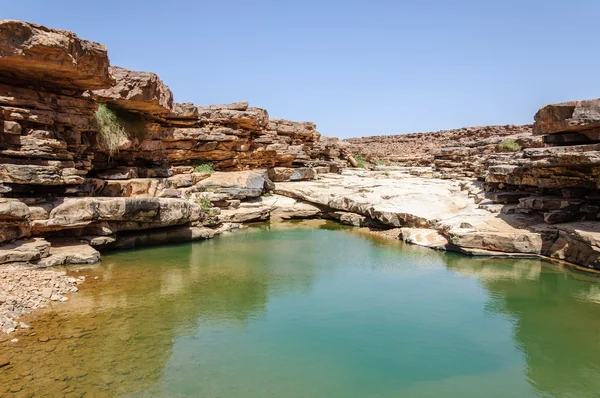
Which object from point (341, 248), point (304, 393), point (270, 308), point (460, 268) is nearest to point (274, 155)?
point (341, 248)

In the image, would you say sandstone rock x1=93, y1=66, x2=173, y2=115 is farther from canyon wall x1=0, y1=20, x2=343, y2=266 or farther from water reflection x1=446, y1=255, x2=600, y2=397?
water reflection x1=446, y1=255, x2=600, y2=397

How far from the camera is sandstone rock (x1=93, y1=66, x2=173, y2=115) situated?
38.2ft

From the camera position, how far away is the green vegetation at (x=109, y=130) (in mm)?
11953

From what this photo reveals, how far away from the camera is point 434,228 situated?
11453 mm

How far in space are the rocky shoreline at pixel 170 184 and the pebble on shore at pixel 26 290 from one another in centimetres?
3

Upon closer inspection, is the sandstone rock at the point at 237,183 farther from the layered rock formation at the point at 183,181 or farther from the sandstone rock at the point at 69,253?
the sandstone rock at the point at 69,253

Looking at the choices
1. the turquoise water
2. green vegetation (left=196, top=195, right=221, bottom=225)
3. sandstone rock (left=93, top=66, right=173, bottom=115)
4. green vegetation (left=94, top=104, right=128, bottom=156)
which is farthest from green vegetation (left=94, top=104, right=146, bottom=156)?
the turquoise water

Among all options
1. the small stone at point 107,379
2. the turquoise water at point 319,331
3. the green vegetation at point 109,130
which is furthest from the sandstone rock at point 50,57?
the small stone at point 107,379

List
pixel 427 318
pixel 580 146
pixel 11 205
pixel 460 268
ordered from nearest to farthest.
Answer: pixel 427 318 → pixel 11 205 → pixel 580 146 → pixel 460 268

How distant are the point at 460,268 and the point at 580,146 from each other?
3.55 m

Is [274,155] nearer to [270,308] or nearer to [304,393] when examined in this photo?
[270,308]

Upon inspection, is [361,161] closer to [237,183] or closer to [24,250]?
[237,183]

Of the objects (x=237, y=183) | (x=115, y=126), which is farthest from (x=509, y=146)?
(x=115, y=126)

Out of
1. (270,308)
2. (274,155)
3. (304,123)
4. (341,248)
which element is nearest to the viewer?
(270,308)
